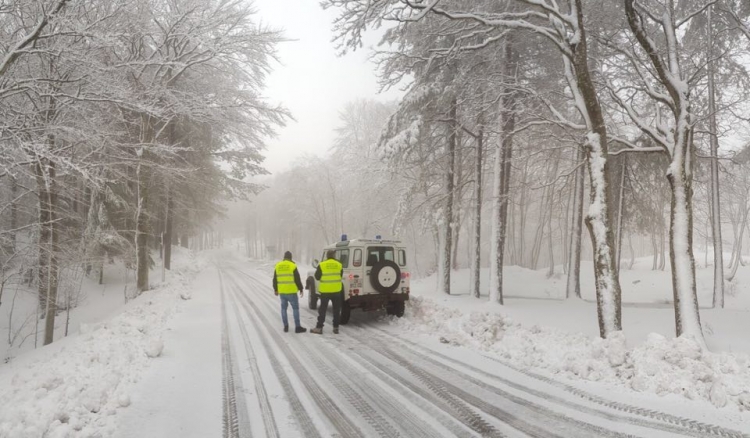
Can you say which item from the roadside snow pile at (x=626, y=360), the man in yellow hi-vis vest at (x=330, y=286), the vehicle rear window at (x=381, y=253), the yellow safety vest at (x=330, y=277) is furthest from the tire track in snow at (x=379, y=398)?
the vehicle rear window at (x=381, y=253)

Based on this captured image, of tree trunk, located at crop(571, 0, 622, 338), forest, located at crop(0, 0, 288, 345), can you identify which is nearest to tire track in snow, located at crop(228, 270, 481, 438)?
tree trunk, located at crop(571, 0, 622, 338)

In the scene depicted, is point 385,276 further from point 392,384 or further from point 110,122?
point 110,122

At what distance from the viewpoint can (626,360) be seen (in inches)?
211

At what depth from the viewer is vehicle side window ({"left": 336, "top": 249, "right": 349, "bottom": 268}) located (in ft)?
33.9

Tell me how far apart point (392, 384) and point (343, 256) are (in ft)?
18.3

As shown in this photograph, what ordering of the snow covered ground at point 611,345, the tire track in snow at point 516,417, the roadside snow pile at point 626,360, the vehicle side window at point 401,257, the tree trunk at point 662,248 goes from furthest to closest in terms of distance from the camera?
1. the tree trunk at point 662,248
2. the vehicle side window at point 401,257
3. the snow covered ground at point 611,345
4. the roadside snow pile at point 626,360
5. the tire track in snow at point 516,417

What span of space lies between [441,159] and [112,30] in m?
11.5

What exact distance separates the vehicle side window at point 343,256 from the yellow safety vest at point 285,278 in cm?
153

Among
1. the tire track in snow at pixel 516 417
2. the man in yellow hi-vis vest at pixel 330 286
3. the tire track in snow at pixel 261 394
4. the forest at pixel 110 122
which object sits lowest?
the tire track in snow at pixel 261 394

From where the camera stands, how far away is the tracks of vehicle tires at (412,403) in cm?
389

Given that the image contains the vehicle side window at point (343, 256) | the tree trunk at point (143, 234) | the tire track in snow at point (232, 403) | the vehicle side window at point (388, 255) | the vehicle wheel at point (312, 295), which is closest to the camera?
the tire track in snow at point (232, 403)

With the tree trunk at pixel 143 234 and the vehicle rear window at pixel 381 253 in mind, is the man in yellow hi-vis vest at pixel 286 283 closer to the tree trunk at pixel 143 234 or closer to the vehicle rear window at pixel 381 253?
the vehicle rear window at pixel 381 253

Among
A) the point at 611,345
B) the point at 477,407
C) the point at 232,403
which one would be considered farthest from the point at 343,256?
the point at 611,345

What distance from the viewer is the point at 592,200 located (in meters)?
7.16
